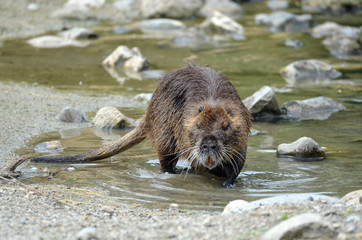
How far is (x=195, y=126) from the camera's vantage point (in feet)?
16.8

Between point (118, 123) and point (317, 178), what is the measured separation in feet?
9.71

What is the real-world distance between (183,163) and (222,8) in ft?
45.7

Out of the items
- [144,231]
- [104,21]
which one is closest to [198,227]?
[144,231]

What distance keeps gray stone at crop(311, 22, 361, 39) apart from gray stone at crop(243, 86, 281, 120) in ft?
24.7

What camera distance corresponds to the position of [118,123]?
294 inches

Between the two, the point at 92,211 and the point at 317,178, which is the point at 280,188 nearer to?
the point at 317,178

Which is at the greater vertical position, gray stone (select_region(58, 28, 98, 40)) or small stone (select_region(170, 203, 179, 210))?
gray stone (select_region(58, 28, 98, 40))

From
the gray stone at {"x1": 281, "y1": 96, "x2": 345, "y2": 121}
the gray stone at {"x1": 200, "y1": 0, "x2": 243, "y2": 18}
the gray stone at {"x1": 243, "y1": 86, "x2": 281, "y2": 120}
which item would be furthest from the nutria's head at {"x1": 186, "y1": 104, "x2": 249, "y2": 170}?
the gray stone at {"x1": 200, "y1": 0, "x2": 243, "y2": 18}

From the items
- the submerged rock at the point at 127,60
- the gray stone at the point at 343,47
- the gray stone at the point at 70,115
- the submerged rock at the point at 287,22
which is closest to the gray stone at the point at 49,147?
the gray stone at the point at 70,115

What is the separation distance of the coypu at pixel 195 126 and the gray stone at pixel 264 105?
7.26 ft

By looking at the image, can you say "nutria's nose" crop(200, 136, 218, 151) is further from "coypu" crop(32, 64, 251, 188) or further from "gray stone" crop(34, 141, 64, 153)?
"gray stone" crop(34, 141, 64, 153)

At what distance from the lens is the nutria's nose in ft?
16.1

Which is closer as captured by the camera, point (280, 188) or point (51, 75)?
point (280, 188)

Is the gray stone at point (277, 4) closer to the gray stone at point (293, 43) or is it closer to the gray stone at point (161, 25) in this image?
the gray stone at point (161, 25)
